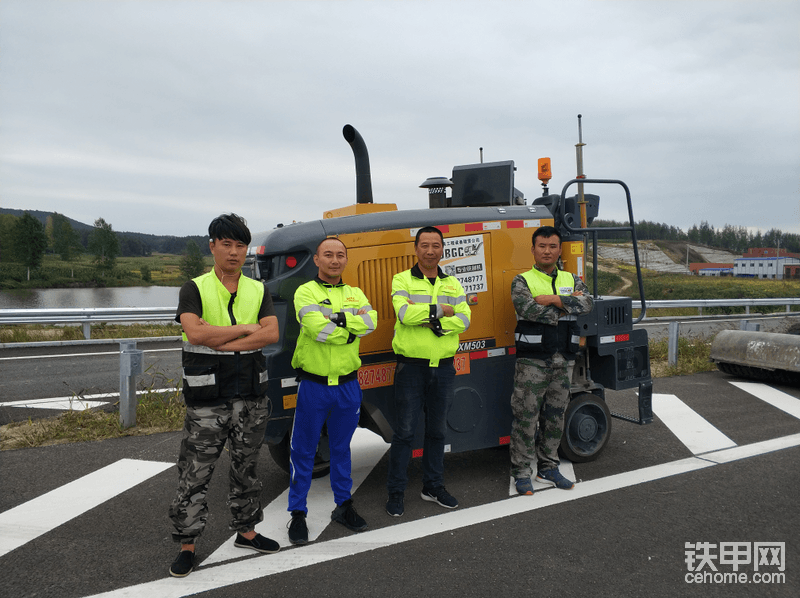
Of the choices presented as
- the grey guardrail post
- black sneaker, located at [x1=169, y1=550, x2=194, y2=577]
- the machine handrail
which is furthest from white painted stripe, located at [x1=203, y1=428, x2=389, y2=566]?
the machine handrail

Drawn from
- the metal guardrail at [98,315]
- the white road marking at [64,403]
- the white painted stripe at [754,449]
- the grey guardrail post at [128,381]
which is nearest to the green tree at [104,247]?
the metal guardrail at [98,315]

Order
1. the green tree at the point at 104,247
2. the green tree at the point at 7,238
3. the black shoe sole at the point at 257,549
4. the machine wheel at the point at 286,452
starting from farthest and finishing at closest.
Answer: the green tree at the point at 104,247, the green tree at the point at 7,238, the machine wheel at the point at 286,452, the black shoe sole at the point at 257,549

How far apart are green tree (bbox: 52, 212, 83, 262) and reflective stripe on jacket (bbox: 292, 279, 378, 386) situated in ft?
191

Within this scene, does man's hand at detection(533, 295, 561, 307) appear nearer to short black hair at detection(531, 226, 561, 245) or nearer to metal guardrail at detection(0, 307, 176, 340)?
short black hair at detection(531, 226, 561, 245)

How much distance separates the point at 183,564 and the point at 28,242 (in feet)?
176

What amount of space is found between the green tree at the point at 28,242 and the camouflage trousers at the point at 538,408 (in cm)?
5043

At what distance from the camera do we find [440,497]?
413cm

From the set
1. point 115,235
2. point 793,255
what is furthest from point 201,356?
point 793,255

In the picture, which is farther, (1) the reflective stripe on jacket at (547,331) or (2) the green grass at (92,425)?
(2) the green grass at (92,425)

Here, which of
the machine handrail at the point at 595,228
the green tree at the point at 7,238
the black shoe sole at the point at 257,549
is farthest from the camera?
the green tree at the point at 7,238

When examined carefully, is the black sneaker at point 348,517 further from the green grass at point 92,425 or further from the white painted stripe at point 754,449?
the white painted stripe at point 754,449

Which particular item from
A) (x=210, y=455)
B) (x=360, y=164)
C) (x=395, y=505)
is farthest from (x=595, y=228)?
(x=210, y=455)

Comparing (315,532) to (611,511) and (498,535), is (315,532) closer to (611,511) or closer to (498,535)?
(498,535)

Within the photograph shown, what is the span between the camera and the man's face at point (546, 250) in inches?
173
